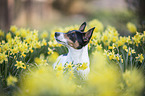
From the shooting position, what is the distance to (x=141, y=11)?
4.39 metres

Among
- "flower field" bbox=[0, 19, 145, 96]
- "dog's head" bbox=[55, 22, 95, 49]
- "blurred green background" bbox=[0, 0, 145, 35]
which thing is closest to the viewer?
"flower field" bbox=[0, 19, 145, 96]

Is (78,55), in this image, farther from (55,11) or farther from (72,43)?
(55,11)

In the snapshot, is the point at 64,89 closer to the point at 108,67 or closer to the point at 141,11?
the point at 108,67

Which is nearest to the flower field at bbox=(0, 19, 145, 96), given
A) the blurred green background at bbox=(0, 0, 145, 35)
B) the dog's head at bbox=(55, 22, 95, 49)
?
the dog's head at bbox=(55, 22, 95, 49)

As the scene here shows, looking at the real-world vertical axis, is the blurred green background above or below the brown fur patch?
above

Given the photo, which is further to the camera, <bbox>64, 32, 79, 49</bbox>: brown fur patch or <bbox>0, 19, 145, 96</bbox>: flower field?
<bbox>64, 32, 79, 49</bbox>: brown fur patch

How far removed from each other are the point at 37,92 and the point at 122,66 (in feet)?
3.86

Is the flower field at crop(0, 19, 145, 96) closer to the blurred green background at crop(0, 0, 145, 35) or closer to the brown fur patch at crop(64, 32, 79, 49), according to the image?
the brown fur patch at crop(64, 32, 79, 49)

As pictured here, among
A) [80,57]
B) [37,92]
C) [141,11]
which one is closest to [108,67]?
[80,57]

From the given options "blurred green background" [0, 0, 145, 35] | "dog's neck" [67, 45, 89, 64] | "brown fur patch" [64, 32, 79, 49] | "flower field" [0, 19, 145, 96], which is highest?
"blurred green background" [0, 0, 145, 35]

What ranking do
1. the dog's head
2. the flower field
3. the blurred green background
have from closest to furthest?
the flower field < the dog's head < the blurred green background

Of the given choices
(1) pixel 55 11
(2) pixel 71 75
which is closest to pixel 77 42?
(2) pixel 71 75

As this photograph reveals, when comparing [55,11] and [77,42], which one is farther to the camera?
[55,11]

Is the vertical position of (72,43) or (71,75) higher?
(72,43)
